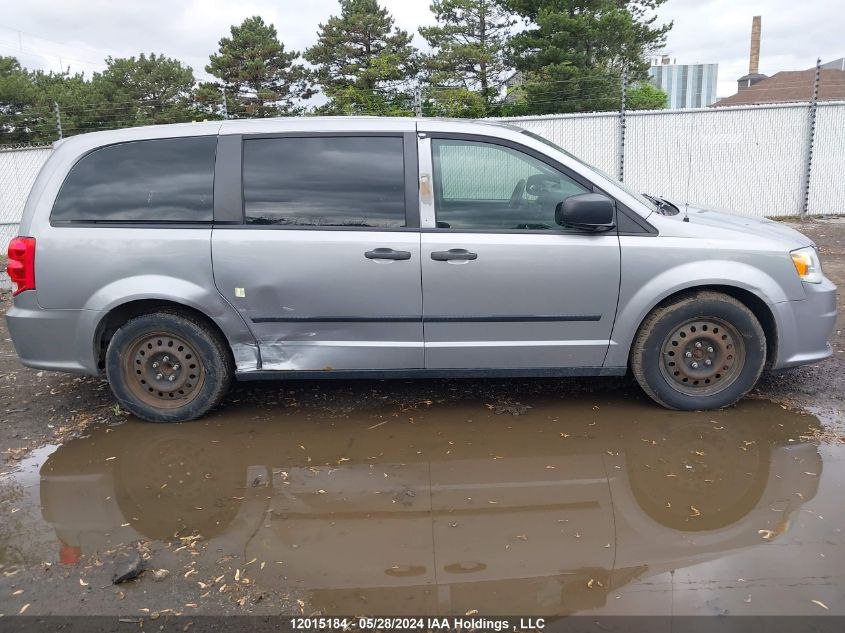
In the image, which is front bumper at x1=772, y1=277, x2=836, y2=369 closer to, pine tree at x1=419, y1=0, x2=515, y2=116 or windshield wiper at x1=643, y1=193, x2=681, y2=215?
windshield wiper at x1=643, y1=193, x2=681, y2=215

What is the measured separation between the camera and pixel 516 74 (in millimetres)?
28828

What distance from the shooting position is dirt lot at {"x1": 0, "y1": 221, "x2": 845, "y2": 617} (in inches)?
105

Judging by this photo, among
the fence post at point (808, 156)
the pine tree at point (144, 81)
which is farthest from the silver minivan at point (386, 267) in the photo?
the pine tree at point (144, 81)

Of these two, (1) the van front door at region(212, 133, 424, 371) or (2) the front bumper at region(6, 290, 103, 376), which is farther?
(2) the front bumper at region(6, 290, 103, 376)

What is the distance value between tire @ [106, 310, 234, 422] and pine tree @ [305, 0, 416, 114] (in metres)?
27.4

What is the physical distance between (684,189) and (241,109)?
23.1 meters

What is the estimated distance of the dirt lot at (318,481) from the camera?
105 inches

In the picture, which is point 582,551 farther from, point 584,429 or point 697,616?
point 584,429

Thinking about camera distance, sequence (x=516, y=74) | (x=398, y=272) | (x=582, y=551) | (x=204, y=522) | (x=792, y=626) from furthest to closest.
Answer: (x=516, y=74), (x=398, y=272), (x=204, y=522), (x=582, y=551), (x=792, y=626)

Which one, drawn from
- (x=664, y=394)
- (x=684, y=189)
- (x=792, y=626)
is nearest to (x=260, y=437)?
(x=664, y=394)

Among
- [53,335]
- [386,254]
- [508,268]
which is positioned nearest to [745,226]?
[508,268]

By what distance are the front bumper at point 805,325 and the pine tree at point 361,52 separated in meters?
27.9

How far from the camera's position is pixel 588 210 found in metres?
3.91

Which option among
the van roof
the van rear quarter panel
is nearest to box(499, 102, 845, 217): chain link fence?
the van roof
